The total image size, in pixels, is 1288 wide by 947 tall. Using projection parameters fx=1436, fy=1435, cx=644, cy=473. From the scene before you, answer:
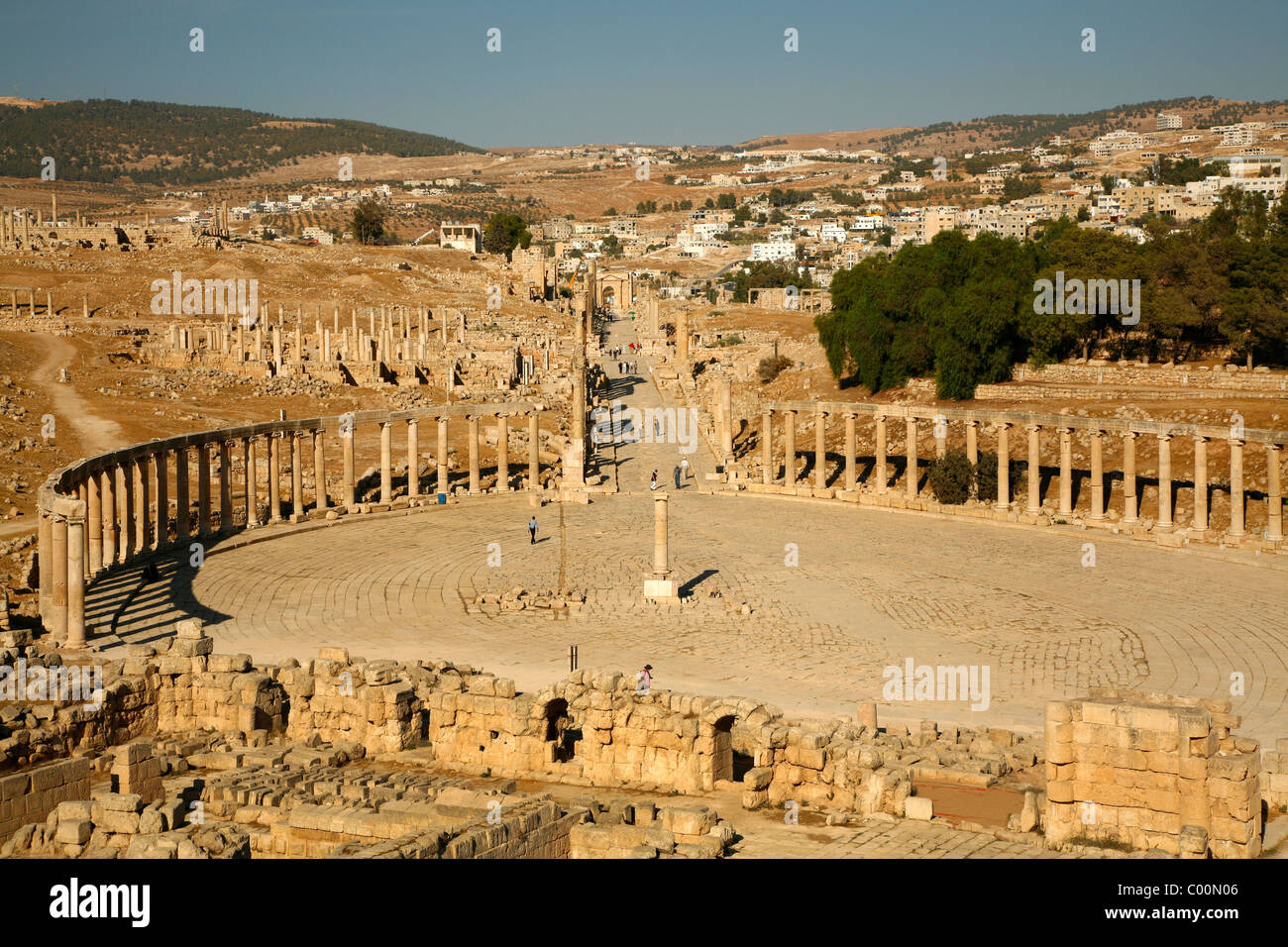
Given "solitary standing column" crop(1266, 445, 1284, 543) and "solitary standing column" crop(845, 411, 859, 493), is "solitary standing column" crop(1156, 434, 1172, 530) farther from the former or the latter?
"solitary standing column" crop(845, 411, 859, 493)

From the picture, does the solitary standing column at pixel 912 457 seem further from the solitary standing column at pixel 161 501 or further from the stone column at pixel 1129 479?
the solitary standing column at pixel 161 501

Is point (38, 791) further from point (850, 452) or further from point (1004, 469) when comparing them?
point (850, 452)

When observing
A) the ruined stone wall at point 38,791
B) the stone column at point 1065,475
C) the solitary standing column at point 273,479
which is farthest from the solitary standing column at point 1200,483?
the ruined stone wall at point 38,791

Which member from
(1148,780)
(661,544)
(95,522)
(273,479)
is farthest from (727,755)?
(273,479)

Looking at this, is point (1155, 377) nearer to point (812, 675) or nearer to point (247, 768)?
point (812, 675)

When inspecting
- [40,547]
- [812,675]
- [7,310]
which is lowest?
[812,675]
